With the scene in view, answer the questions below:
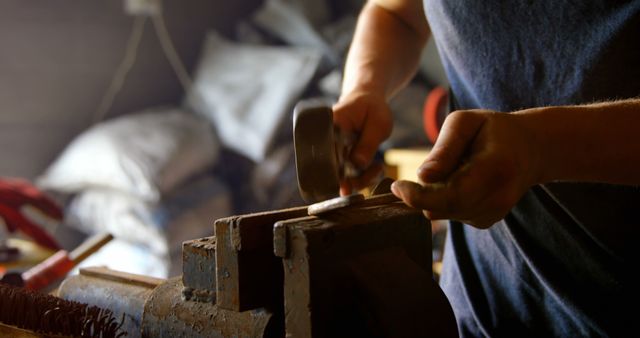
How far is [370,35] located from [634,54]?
0.53 meters

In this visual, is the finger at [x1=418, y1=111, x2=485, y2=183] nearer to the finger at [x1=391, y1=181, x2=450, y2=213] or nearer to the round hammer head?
the finger at [x1=391, y1=181, x2=450, y2=213]

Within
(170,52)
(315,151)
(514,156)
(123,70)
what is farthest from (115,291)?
(170,52)

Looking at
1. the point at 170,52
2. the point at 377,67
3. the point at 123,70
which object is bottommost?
the point at 377,67

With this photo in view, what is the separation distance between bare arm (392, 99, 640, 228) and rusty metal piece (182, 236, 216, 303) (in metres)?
0.23

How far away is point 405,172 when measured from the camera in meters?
2.29

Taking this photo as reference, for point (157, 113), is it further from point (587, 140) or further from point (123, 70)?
point (587, 140)

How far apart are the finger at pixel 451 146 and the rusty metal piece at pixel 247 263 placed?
0.18 metres

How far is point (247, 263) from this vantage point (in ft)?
2.27

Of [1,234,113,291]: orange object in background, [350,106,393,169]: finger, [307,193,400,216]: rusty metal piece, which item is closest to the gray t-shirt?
[350,106,393,169]: finger

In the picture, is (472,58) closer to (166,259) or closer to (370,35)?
(370,35)

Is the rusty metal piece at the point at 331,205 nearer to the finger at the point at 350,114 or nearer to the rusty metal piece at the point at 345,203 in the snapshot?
the rusty metal piece at the point at 345,203

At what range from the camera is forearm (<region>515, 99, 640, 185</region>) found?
665 mm

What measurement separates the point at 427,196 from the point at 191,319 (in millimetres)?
297

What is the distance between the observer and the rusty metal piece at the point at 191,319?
2.28 ft
